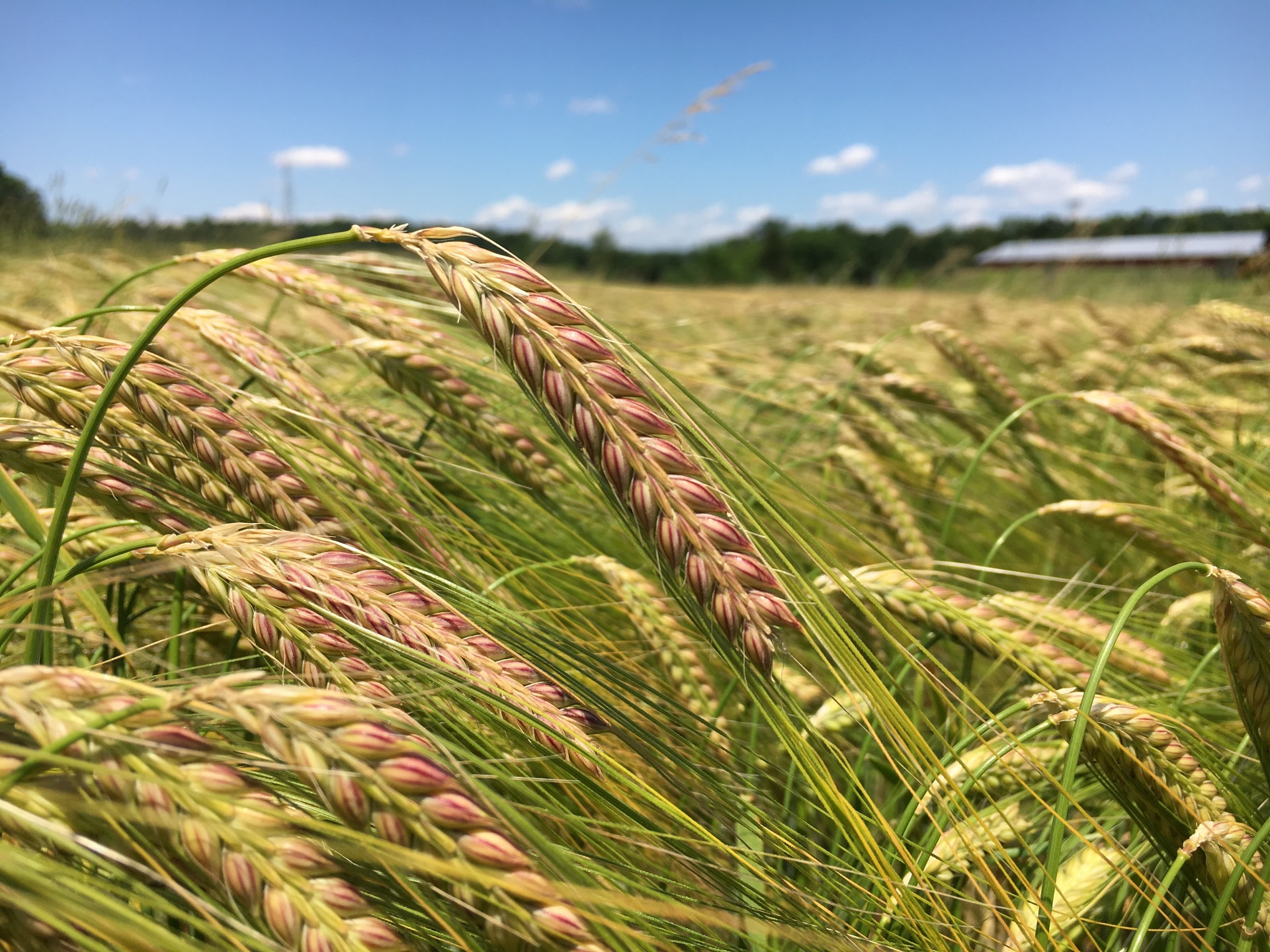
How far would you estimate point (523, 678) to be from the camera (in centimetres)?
71

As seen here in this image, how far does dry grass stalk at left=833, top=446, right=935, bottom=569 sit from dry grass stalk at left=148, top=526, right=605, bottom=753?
1.10 m

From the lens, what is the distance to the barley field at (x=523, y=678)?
462 millimetres

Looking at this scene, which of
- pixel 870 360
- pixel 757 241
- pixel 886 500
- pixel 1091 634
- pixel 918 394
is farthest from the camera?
pixel 757 241

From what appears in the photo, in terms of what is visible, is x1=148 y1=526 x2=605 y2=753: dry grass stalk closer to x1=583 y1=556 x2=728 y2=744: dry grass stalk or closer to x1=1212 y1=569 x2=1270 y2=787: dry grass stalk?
x1=583 y1=556 x2=728 y2=744: dry grass stalk

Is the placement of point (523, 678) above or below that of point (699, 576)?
below

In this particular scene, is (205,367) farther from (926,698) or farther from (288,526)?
(926,698)

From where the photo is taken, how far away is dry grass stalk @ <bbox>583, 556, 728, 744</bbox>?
107cm

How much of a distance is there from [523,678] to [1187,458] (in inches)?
44.9

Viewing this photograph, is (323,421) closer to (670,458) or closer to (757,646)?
(670,458)

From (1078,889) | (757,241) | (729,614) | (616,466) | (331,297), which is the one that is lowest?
(1078,889)

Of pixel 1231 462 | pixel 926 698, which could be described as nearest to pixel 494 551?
pixel 926 698

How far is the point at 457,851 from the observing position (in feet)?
1.48

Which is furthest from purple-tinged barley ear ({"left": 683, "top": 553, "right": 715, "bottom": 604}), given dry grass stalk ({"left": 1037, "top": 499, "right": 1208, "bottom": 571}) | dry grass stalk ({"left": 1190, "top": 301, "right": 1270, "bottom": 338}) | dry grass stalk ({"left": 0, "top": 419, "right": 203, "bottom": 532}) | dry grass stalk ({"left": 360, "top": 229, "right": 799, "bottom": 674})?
dry grass stalk ({"left": 1190, "top": 301, "right": 1270, "bottom": 338})

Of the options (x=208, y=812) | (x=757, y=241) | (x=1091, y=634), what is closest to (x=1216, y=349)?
(x=1091, y=634)
